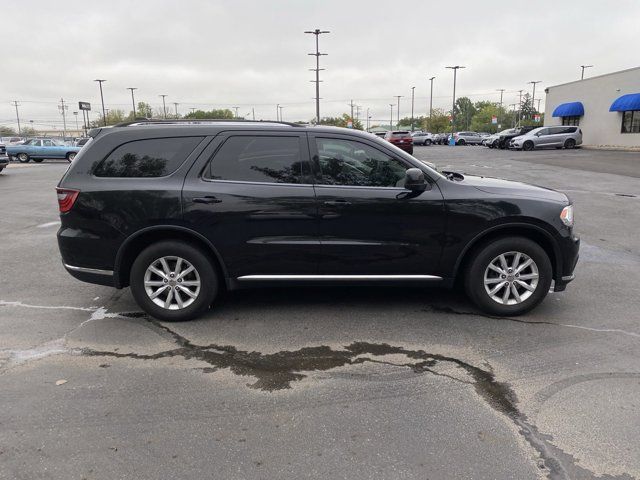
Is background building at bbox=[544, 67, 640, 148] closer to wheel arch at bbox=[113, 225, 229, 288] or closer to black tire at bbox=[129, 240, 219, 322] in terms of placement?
wheel arch at bbox=[113, 225, 229, 288]

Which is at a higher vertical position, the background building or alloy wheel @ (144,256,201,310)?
the background building

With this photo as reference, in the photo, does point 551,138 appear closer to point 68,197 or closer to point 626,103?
point 626,103

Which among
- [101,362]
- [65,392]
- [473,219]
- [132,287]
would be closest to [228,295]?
[132,287]

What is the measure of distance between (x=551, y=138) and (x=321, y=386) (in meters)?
38.4

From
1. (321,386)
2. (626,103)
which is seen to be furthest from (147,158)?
(626,103)

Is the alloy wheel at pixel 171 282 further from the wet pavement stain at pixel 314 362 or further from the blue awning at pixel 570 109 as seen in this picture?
the blue awning at pixel 570 109

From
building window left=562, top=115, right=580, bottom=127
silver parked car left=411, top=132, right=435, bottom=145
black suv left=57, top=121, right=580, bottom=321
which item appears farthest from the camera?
silver parked car left=411, top=132, right=435, bottom=145

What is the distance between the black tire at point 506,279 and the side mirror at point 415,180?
855 mm

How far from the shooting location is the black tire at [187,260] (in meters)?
4.60

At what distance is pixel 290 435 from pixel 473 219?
264 cm

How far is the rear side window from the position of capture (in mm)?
4633

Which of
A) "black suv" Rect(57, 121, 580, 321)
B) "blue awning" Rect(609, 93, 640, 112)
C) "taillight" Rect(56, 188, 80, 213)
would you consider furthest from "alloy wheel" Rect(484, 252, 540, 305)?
"blue awning" Rect(609, 93, 640, 112)

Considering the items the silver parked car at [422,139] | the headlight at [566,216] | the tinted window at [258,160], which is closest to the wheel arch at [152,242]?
the tinted window at [258,160]

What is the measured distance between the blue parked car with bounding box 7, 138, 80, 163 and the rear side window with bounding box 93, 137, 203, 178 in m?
33.0
